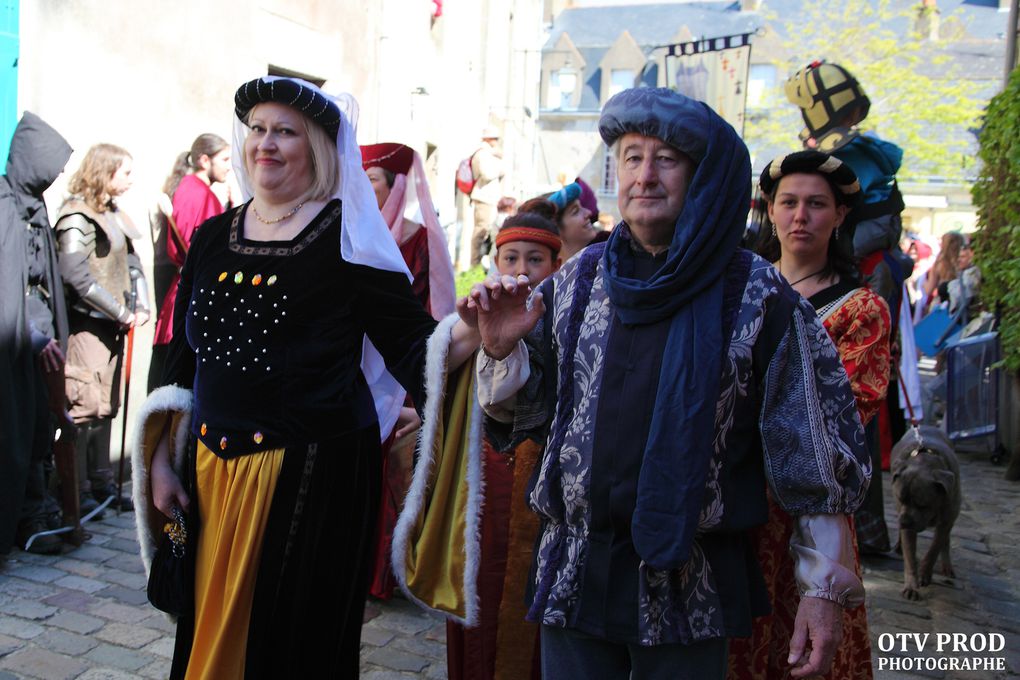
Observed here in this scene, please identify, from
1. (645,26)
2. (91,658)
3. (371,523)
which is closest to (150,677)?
(91,658)

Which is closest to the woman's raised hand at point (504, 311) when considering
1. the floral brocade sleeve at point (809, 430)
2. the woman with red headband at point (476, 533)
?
the woman with red headband at point (476, 533)

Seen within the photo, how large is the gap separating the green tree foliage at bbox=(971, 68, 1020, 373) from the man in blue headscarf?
6.24m

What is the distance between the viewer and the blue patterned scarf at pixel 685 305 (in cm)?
190

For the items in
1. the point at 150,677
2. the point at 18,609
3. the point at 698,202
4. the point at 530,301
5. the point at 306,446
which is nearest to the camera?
the point at 698,202

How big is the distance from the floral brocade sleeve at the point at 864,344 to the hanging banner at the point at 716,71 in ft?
54.2

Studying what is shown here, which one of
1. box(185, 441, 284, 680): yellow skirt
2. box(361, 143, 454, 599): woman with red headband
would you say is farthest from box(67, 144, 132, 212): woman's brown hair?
box(185, 441, 284, 680): yellow skirt

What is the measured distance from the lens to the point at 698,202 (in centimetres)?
197

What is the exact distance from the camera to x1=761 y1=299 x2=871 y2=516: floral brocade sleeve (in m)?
2.01

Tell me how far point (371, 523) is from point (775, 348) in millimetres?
1344

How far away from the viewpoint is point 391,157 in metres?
4.63

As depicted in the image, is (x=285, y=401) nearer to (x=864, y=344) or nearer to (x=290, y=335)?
(x=290, y=335)

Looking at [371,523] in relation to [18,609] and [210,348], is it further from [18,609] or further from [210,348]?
[18,609]

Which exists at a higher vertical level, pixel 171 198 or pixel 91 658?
pixel 171 198

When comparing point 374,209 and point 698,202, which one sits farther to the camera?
point 374,209
